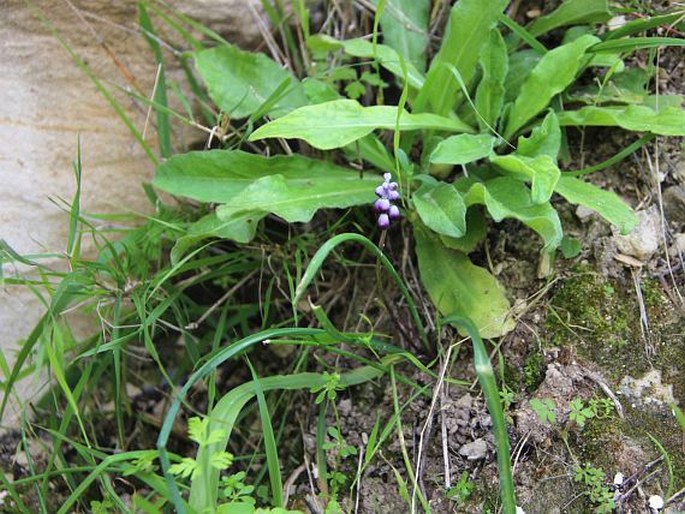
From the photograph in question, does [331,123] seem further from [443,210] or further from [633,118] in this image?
[633,118]

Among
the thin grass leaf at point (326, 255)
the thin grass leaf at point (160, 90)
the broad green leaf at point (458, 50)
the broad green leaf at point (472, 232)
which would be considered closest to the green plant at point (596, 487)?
the thin grass leaf at point (326, 255)

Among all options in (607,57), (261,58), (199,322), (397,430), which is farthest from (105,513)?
(607,57)

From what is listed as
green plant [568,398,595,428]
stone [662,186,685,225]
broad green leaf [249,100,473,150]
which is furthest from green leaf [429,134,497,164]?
green plant [568,398,595,428]

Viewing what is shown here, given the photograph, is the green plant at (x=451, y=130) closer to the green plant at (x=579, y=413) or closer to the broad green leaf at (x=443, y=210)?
the broad green leaf at (x=443, y=210)

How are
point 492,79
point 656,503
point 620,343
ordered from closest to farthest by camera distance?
point 656,503 < point 620,343 < point 492,79

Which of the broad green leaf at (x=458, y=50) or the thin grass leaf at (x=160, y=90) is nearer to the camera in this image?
the broad green leaf at (x=458, y=50)

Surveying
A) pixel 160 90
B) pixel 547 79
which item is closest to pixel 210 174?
pixel 160 90

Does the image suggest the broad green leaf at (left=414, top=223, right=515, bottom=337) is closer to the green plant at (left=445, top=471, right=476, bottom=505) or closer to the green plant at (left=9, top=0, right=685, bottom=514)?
the green plant at (left=9, top=0, right=685, bottom=514)

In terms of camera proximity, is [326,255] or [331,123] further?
[331,123]
